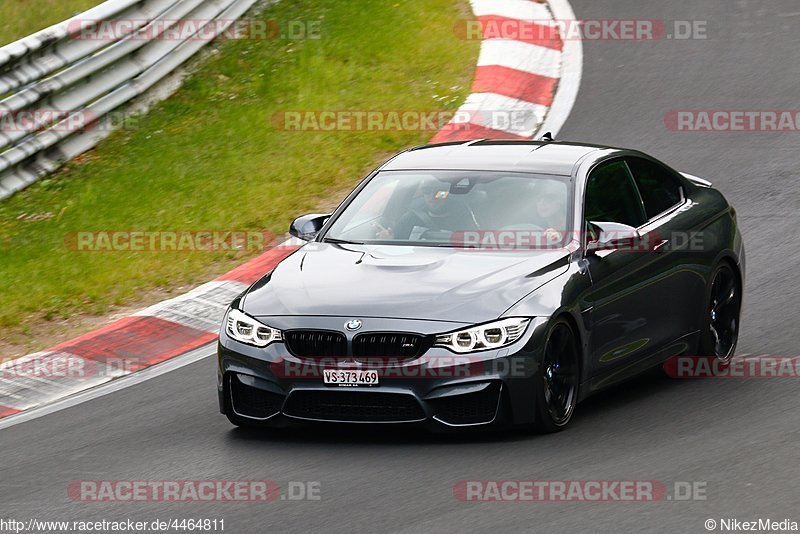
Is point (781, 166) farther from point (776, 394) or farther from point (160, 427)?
point (160, 427)

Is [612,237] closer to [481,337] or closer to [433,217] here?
[433,217]

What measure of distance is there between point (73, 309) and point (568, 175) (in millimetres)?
4025

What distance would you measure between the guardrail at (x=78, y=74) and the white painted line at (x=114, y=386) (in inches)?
135

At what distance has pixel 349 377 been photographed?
24.0ft

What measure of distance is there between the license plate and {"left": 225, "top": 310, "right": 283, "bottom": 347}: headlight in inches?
12.9

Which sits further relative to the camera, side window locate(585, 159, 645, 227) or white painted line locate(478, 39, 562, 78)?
white painted line locate(478, 39, 562, 78)

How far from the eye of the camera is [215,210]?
40.4 ft

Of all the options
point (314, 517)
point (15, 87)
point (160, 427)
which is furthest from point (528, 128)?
point (314, 517)

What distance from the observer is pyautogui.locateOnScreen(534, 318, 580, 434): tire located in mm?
7391

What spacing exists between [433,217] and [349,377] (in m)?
1.40

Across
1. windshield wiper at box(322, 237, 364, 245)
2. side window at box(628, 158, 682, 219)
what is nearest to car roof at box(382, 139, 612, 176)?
side window at box(628, 158, 682, 219)

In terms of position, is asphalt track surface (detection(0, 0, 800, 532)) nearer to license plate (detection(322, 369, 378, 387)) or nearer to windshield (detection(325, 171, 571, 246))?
license plate (detection(322, 369, 378, 387))

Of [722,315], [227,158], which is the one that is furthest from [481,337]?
[227,158]

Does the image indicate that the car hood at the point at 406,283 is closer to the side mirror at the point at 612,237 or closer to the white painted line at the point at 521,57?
the side mirror at the point at 612,237
